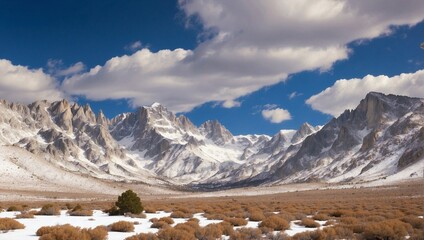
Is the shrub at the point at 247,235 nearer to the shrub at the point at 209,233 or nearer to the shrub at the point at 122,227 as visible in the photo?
the shrub at the point at 209,233

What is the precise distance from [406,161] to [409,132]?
160ft

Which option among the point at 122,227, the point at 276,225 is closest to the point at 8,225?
the point at 122,227

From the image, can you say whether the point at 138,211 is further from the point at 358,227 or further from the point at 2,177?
the point at 2,177

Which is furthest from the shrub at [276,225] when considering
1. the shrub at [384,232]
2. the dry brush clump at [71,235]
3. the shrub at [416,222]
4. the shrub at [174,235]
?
the dry brush clump at [71,235]

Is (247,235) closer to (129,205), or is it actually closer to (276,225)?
(276,225)

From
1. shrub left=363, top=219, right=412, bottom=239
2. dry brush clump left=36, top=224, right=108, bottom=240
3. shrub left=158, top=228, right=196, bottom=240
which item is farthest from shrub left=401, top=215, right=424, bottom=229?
dry brush clump left=36, top=224, right=108, bottom=240

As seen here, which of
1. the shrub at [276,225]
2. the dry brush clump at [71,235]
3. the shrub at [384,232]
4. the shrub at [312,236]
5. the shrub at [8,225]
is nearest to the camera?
the dry brush clump at [71,235]

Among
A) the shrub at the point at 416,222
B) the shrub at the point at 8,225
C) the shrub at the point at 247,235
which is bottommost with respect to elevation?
the shrub at the point at 416,222

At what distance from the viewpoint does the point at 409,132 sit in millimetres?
199250

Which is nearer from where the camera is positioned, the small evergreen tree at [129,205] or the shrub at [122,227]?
the shrub at [122,227]

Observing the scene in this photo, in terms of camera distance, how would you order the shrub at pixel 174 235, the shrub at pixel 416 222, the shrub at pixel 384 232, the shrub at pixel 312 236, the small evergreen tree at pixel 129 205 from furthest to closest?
1. the small evergreen tree at pixel 129 205
2. the shrub at pixel 416 222
3. the shrub at pixel 312 236
4. the shrub at pixel 384 232
5. the shrub at pixel 174 235

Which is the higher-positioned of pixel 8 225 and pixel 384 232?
pixel 8 225

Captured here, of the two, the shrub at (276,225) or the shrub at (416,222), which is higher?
the shrub at (276,225)

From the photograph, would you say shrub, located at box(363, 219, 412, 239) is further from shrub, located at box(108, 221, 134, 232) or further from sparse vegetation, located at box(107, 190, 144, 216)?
sparse vegetation, located at box(107, 190, 144, 216)
